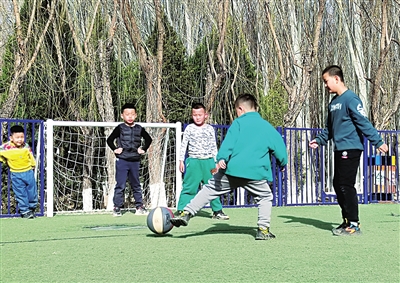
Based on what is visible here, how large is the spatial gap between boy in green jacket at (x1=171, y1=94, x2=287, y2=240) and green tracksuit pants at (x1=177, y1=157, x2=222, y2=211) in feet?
7.84

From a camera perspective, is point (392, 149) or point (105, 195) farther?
point (392, 149)

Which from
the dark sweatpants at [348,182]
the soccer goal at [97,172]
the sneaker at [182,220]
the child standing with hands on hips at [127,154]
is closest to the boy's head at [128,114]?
the child standing with hands on hips at [127,154]

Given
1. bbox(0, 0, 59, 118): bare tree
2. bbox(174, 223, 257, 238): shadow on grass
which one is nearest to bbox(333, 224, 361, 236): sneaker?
bbox(174, 223, 257, 238): shadow on grass

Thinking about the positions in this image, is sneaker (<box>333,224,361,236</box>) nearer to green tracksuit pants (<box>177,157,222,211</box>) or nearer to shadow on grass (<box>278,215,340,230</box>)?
shadow on grass (<box>278,215,340,230</box>)

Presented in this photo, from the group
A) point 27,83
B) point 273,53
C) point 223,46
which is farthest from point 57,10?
point 273,53

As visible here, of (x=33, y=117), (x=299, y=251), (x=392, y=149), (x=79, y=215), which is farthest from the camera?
(x=392, y=149)

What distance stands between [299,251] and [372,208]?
6407 mm

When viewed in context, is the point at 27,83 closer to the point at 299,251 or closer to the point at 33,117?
the point at 33,117

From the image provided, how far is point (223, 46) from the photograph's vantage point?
532 inches

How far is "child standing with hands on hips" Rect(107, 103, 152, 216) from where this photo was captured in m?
10.7

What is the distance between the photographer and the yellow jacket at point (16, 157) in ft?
34.4

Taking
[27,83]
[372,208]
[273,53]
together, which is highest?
[273,53]

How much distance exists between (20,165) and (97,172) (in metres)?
2.84

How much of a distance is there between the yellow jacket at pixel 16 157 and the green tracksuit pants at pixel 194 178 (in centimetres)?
245
